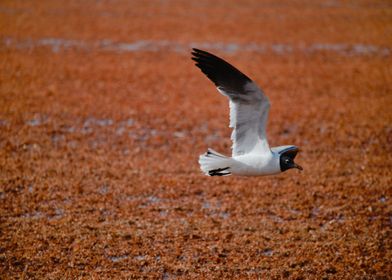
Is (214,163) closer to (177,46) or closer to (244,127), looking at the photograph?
(244,127)

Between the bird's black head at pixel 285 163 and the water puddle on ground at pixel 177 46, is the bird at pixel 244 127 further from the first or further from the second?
the water puddle on ground at pixel 177 46

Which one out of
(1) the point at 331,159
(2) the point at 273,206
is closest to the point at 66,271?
(2) the point at 273,206

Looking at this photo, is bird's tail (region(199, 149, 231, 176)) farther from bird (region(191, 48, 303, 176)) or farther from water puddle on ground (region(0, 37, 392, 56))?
water puddle on ground (region(0, 37, 392, 56))

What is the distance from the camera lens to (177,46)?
15828mm

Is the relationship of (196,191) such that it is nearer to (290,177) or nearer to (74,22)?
(290,177)

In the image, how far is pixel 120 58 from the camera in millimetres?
14102

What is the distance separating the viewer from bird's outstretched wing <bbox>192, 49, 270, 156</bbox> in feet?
15.2

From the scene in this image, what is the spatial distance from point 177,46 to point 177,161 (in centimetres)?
877

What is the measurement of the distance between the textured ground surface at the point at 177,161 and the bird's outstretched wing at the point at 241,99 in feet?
4.45

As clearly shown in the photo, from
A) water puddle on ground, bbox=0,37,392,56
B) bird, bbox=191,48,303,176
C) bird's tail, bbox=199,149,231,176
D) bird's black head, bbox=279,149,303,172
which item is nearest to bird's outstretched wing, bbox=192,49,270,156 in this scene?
bird, bbox=191,48,303,176

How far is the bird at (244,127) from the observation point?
4.67 meters

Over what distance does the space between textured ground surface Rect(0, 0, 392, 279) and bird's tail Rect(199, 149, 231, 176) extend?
39.7 inches

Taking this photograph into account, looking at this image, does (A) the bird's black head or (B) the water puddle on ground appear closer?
(A) the bird's black head

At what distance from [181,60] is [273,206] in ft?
28.5
